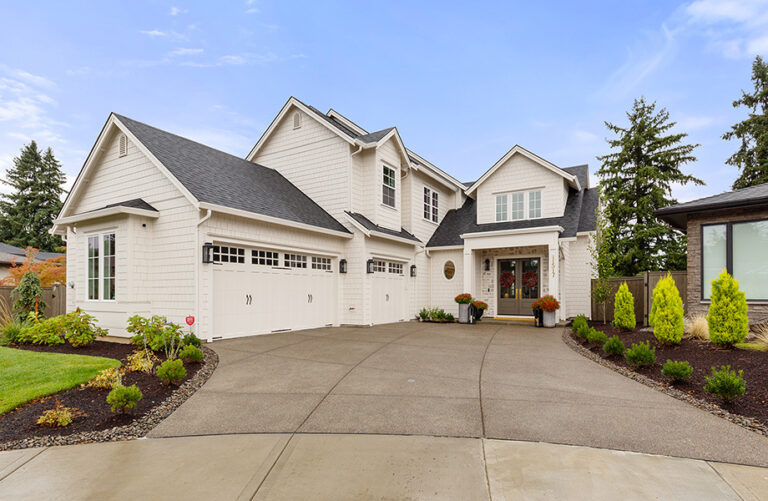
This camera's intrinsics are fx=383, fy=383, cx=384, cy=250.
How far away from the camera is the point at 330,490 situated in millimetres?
2834

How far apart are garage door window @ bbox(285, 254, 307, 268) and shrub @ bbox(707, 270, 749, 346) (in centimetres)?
988

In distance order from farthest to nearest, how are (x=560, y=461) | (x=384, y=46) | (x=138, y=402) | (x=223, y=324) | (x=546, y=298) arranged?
(x=384, y=46) → (x=546, y=298) → (x=223, y=324) → (x=138, y=402) → (x=560, y=461)

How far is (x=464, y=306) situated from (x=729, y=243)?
7.88 meters

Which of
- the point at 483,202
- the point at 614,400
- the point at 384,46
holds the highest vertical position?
the point at 384,46

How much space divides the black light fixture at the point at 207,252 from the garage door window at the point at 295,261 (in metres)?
2.54

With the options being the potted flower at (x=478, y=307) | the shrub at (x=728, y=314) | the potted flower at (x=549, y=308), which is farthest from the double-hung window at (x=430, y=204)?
the shrub at (x=728, y=314)

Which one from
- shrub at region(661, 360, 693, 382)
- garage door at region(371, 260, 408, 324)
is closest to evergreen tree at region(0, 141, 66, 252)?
garage door at region(371, 260, 408, 324)

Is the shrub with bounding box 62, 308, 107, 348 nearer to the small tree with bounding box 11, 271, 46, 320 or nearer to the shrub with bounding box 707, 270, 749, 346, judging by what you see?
the small tree with bounding box 11, 271, 46, 320

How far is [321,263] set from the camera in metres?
12.5

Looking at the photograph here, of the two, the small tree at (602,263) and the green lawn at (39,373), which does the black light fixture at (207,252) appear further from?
the small tree at (602,263)

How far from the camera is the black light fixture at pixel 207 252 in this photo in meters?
9.02

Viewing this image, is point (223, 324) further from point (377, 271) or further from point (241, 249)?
point (377, 271)

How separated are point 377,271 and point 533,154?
7986mm

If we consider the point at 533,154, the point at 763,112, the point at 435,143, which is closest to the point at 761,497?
the point at 533,154
